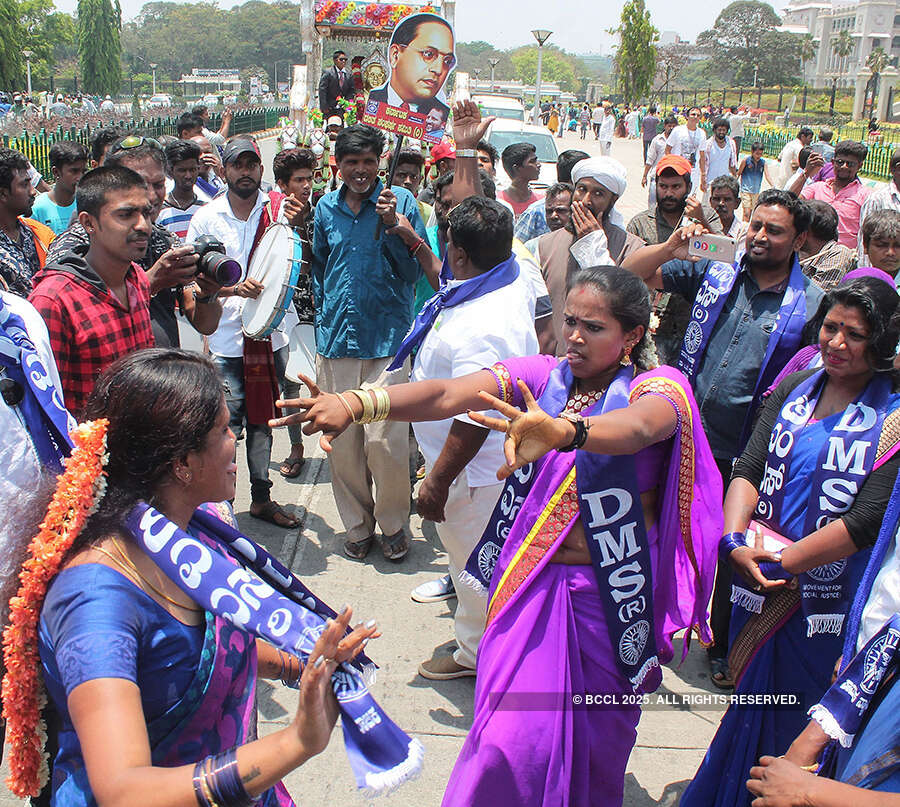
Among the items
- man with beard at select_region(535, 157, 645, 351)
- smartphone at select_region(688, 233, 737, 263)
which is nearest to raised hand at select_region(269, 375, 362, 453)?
smartphone at select_region(688, 233, 737, 263)

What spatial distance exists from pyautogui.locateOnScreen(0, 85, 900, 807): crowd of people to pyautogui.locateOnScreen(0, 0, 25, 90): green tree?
4565cm

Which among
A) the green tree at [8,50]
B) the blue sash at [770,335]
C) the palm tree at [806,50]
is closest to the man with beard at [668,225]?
the blue sash at [770,335]

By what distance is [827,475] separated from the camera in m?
2.54

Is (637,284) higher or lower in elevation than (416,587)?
higher

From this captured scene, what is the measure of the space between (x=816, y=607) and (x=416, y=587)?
2164mm

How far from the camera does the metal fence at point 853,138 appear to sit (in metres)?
22.0

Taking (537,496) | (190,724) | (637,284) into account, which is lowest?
(190,724)

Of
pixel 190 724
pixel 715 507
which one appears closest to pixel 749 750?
pixel 715 507

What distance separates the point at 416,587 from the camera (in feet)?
14.1

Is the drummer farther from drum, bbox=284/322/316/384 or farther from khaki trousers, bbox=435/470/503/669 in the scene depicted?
khaki trousers, bbox=435/470/503/669

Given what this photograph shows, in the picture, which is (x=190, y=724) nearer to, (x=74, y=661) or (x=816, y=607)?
(x=74, y=661)

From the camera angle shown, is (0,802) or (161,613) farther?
(0,802)

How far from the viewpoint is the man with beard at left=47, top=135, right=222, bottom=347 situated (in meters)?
3.16

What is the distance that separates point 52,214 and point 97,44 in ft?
269
